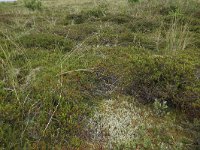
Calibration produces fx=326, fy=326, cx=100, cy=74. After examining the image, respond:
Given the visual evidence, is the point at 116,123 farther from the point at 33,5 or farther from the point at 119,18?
the point at 33,5

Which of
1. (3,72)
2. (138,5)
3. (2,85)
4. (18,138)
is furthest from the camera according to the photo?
(138,5)

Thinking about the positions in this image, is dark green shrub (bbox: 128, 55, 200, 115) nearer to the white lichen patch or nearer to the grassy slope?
the grassy slope

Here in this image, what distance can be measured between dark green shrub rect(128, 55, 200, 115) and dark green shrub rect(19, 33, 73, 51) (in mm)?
2446

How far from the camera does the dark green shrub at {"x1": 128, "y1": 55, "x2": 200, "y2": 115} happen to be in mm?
4809

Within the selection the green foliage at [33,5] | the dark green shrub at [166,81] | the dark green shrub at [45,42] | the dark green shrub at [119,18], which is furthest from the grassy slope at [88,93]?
the green foliage at [33,5]

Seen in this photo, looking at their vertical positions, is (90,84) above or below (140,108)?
above

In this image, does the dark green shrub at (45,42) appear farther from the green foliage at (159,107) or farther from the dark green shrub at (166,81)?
the green foliage at (159,107)

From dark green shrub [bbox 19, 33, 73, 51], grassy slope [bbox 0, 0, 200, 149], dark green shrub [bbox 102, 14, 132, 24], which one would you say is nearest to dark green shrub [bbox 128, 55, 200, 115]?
grassy slope [bbox 0, 0, 200, 149]

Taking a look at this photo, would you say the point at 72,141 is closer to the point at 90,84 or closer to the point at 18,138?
the point at 18,138

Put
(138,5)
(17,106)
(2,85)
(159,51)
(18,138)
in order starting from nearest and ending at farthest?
(18,138), (17,106), (2,85), (159,51), (138,5)

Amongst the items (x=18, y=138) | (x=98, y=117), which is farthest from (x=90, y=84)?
(x=18, y=138)

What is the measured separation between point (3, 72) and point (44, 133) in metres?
1.47

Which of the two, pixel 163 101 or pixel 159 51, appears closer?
pixel 163 101

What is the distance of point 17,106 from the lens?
4.14m
